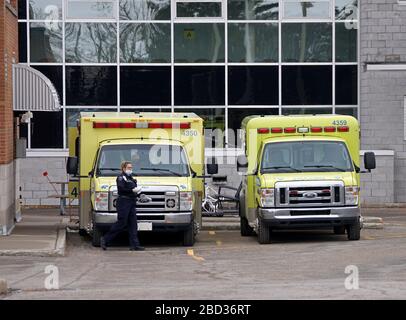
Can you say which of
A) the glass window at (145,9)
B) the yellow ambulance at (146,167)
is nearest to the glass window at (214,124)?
the glass window at (145,9)

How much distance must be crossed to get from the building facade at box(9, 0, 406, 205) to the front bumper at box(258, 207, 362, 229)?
39.7 ft

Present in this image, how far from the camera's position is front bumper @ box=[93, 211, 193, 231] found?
873 inches

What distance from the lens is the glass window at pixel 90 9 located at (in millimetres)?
34344

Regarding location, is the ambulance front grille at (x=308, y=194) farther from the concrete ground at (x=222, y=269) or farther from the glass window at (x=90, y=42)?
the glass window at (x=90, y=42)

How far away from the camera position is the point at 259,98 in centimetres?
3478

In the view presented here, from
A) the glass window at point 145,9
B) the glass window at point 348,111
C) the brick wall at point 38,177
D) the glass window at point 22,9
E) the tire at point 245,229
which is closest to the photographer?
the tire at point 245,229

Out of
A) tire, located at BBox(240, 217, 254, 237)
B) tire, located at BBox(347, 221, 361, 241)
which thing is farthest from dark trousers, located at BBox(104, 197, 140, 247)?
tire, located at BBox(347, 221, 361, 241)

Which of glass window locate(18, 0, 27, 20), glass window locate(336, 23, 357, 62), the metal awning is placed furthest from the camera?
glass window locate(336, 23, 357, 62)

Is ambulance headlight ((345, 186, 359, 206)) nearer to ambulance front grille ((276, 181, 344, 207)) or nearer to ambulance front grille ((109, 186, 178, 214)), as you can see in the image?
ambulance front grille ((276, 181, 344, 207))

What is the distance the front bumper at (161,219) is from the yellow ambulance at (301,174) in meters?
1.61

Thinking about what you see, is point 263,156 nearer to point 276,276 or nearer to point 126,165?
point 126,165

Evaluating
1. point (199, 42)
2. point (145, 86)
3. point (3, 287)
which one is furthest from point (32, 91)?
point (199, 42)

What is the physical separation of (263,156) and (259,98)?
11643mm
